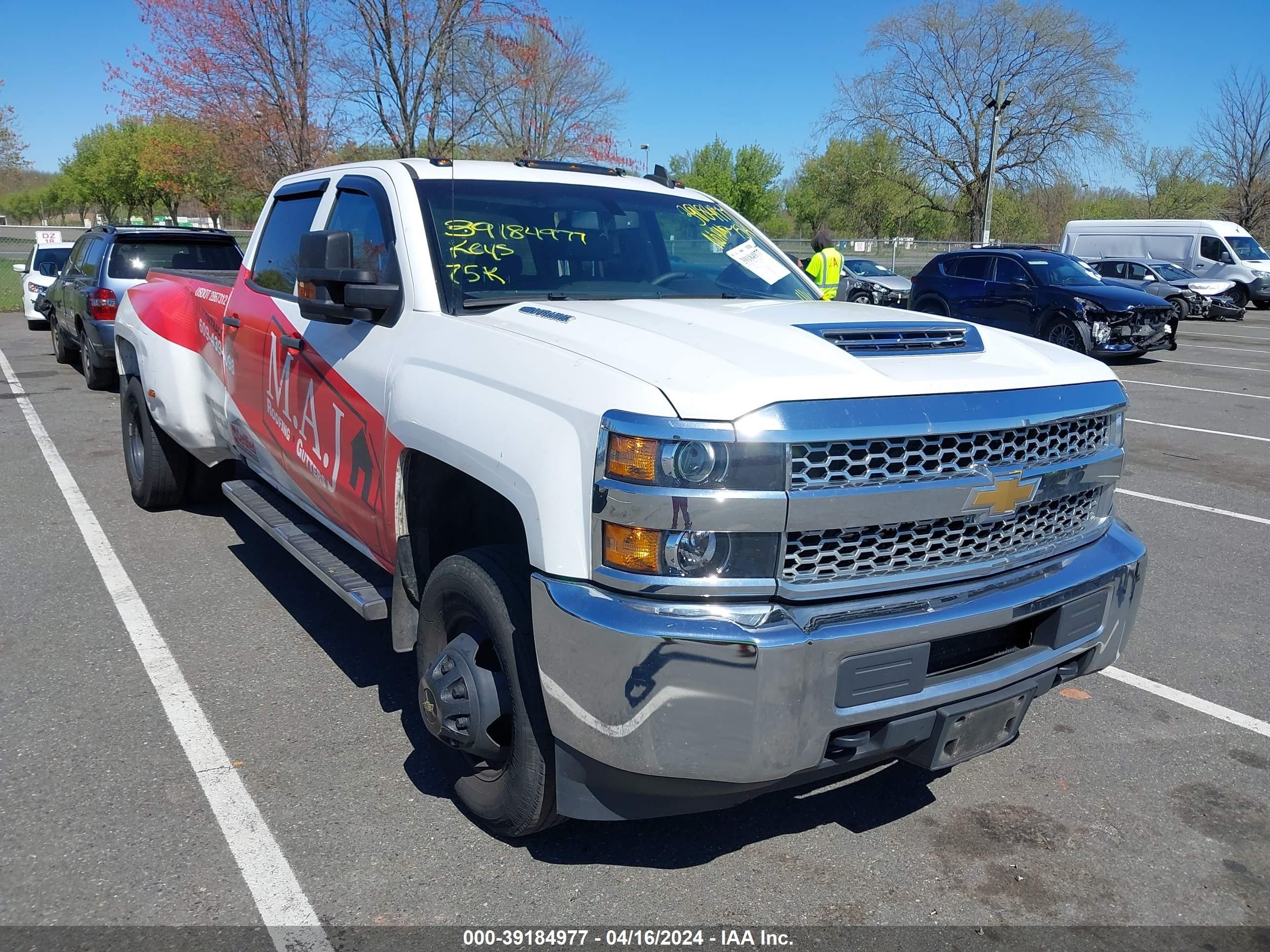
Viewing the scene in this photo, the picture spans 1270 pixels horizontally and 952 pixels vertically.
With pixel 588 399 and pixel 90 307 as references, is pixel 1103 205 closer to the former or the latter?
pixel 90 307

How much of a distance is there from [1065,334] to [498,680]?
14264 millimetres

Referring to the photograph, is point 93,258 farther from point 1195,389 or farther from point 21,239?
point 21,239

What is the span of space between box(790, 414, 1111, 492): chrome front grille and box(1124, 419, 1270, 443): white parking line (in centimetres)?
758

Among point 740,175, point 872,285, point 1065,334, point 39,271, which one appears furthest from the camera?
point 740,175

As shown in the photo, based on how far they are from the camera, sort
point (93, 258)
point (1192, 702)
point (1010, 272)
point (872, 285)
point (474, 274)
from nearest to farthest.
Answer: point (474, 274)
point (1192, 702)
point (93, 258)
point (1010, 272)
point (872, 285)

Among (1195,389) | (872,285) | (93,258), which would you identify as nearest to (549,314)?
(93,258)

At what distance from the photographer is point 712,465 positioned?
2.22 m

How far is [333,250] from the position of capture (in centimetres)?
323

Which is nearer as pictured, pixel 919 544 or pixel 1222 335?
pixel 919 544

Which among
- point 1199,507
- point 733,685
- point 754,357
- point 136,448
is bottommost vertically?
point 1199,507

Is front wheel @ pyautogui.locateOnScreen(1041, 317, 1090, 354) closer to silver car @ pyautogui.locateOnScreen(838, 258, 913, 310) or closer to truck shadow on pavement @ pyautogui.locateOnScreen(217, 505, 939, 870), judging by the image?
silver car @ pyautogui.locateOnScreen(838, 258, 913, 310)

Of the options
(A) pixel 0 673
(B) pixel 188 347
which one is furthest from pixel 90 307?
(A) pixel 0 673

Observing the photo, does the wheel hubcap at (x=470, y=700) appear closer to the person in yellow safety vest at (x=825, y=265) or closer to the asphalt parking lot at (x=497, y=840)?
the asphalt parking lot at (x=497, y=840)

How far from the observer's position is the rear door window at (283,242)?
4.35 m
